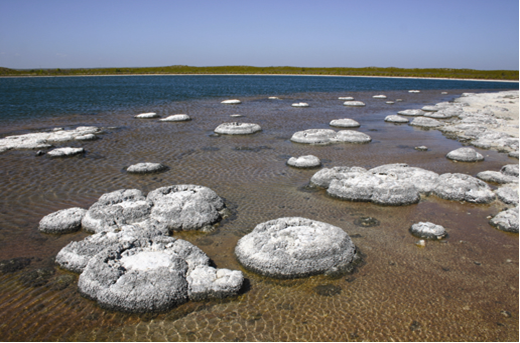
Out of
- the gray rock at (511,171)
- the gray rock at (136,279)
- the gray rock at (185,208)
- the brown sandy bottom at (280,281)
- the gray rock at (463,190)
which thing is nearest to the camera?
the brown sandy bottom at (280,281)

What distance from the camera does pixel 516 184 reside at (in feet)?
30.8

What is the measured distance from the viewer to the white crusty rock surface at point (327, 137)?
16078 mm

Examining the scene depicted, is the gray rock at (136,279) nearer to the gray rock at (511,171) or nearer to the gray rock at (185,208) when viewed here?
the gray rock at (185,208)

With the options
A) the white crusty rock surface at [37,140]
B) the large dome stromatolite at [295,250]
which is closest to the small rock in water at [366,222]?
the large dome stromatolite at [295,250]

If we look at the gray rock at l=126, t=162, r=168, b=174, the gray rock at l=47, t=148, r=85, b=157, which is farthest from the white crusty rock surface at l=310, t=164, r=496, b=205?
the gray rock at l=47, t=148, r=85, b=157

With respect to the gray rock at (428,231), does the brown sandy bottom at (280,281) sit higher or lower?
lower

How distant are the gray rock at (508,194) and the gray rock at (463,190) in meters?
0.20

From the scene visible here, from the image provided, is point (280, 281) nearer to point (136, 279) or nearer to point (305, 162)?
point (136, 279)

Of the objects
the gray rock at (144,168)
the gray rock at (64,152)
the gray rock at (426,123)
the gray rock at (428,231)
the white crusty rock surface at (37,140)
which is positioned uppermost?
the gray rock at (426,123)

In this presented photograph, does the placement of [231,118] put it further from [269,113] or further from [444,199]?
[444,199]

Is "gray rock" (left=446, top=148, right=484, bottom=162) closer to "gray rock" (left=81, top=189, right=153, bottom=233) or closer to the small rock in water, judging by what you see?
the small rock in water

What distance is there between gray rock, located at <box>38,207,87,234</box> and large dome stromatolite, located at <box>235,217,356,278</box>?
4132 mm

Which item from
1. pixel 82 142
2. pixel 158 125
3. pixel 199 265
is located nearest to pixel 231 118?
pixel 158 125

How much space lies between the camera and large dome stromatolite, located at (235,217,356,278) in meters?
5.91
